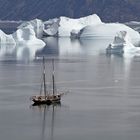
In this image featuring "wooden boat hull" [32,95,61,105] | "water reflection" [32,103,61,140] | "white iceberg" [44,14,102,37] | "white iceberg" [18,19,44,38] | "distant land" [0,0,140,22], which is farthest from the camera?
"distant land" [0,0,140,22]

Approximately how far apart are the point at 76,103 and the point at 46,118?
3373 millimetres

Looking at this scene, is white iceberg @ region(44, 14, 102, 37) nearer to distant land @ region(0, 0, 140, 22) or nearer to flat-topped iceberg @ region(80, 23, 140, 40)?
flat-topped iceberg @ region(80, 23, 140, 40)

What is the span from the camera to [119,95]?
3362cm

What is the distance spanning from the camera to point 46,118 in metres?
28.2

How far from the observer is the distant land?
577 ft

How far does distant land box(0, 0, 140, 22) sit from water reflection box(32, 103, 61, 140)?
143861 millimetres

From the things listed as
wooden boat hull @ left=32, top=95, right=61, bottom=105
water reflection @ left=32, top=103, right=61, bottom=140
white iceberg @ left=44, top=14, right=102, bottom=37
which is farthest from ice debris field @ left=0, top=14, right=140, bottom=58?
water reflection @ left=32, top=103, right=61, bottom=140

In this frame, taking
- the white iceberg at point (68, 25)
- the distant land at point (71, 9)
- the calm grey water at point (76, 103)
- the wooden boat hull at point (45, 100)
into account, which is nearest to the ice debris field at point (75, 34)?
the white iceberg at point (68, 25)

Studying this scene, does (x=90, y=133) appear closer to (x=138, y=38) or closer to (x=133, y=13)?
(x=138, y=38)

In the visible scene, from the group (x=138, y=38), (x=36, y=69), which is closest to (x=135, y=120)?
(x=36, y=69)

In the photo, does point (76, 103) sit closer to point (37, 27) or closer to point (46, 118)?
point (46, 118)

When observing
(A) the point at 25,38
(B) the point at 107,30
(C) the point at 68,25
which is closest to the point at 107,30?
(B) the point at 107,30

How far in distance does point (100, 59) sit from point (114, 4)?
121787mm

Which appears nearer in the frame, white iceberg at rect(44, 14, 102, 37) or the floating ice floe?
the floating ice floe
